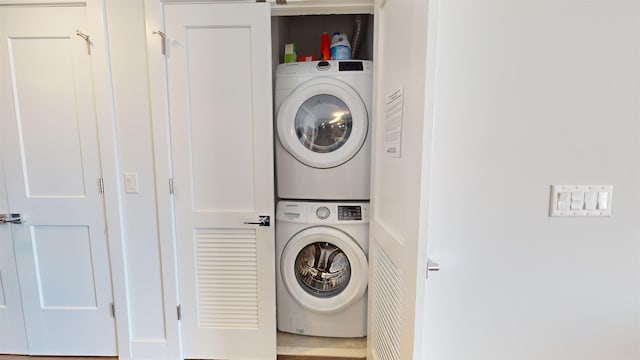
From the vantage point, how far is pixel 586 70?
797 millimetres

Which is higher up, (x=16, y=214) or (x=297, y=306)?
(x=16, y=214)

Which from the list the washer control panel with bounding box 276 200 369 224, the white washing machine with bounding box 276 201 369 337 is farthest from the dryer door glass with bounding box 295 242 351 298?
the washer control panel with bounding box 276 200 369 224

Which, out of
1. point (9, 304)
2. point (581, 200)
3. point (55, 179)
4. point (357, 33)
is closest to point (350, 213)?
point (581, 200)

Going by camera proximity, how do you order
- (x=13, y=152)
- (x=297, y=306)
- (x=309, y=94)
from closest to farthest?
(x=13, y=152) < (x=309, y=94) < (x=297, y=306)

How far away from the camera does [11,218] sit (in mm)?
1428

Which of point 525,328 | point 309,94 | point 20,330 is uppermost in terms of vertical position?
point 309,94

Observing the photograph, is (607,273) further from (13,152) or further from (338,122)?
(13,152)

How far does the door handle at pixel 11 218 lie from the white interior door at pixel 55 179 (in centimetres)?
3

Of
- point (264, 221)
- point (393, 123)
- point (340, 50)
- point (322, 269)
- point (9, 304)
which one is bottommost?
point (9, 304)

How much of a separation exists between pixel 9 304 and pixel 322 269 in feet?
6.05

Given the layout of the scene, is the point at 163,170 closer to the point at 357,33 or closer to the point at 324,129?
the point at 324,129

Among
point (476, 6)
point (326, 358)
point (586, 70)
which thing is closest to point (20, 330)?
point (326, 358)

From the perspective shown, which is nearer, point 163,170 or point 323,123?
point 163,170

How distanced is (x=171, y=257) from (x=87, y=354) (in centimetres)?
81
